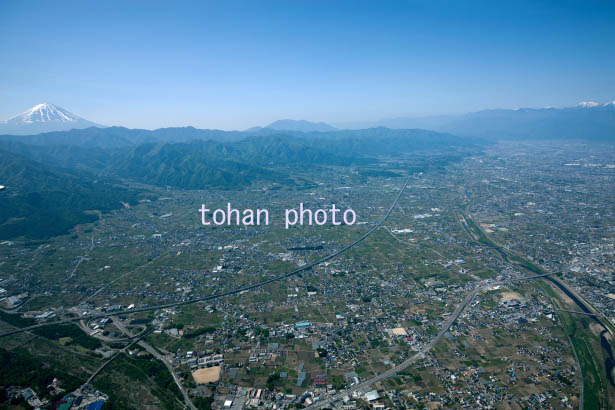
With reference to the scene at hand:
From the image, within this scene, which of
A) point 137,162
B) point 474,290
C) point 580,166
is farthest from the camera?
point 137,162

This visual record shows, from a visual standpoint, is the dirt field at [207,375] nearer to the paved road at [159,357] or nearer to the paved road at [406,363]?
the paved road at [159,357]

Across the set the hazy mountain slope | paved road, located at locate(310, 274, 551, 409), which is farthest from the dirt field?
the hazy mountain slope

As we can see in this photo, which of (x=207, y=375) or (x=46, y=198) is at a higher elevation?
(x=46, y=198)

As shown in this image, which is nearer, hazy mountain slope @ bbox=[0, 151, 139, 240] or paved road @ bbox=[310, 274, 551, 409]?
paved road @ bbox=[310, 274, 551, 409]

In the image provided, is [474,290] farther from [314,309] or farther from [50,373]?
[50,373]

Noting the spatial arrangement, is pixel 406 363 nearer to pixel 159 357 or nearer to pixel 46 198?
pixel 159 357

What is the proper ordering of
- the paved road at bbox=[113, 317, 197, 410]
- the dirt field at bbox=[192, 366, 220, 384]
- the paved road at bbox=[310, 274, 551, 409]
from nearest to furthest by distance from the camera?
the paved road at bbox=[310, 274, 551, 409], the paved road at bbox=[113, 317, 197, 410], the dirt field at bbox=[192, 366, 220, 384]

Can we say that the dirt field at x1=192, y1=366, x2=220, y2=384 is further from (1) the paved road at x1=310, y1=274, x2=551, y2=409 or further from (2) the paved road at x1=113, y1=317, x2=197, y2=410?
(1) the paved road at x1=310, y1=274, x2=551, y2=409

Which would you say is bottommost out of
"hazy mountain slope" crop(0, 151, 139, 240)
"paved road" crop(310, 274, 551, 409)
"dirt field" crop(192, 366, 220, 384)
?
"paved road" crop(310, 274, 551, 409)

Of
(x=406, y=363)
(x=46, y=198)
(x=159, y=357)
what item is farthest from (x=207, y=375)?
(x=46, y=198)

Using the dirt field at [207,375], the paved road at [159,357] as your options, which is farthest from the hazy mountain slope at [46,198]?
the dirt field at [207,375]

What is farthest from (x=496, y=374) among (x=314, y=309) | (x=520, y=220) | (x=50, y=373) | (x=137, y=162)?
(x=137, y=162)
